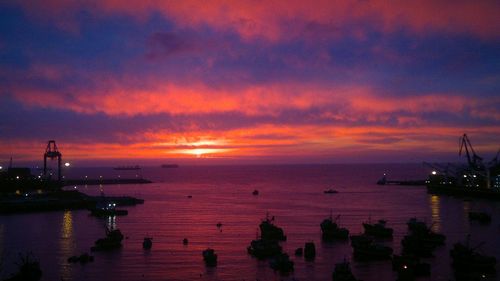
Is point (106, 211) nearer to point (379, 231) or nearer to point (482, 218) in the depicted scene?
Result: point (379, 231)

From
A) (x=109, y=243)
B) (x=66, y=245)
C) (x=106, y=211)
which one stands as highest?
(x=106, y=211)

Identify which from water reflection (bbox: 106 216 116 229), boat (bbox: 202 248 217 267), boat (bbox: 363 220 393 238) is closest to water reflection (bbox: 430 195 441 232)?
boat (bbox: 363 220 393 238)

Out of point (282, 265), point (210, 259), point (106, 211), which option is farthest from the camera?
point (106, 211)

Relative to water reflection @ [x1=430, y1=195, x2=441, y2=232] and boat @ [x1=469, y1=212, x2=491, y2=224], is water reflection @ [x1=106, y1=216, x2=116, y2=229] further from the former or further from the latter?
boat @ [x1=469, y1=212, x2=491, y2=224]

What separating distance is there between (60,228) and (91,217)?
1528 centimetres

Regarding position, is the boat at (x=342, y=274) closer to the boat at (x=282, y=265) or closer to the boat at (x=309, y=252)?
the boat at (x=282, y=265)

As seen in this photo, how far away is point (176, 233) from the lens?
2510 inches

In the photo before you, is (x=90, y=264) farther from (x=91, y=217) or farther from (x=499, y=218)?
(x=499, y=218)

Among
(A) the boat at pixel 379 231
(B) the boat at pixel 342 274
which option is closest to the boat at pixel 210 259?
(B) the boat at pixel 342 274

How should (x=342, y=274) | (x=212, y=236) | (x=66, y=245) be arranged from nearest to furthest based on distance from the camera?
(x=342, y=274)
(x=66, y=245)
(x=212, y=236)

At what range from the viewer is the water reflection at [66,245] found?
42.6 m

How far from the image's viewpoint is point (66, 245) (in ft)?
182

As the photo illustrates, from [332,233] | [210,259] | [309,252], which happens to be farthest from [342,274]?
[332,233]

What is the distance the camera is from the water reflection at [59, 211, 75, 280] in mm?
42594
